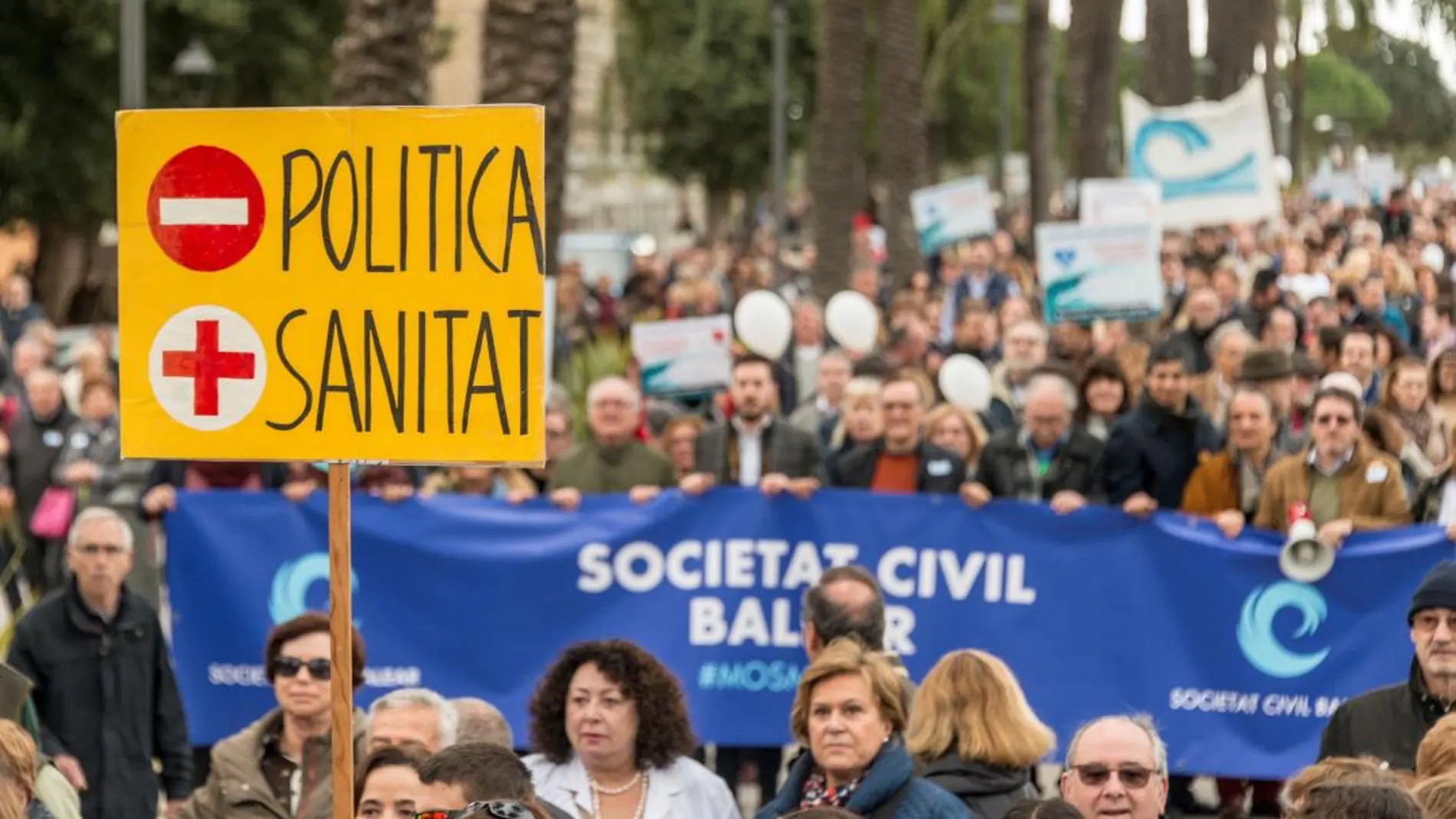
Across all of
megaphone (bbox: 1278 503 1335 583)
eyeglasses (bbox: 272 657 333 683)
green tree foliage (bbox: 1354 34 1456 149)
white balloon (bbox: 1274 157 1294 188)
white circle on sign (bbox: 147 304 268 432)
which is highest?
green tree foliage (bbox: 1354 34 1456 149)

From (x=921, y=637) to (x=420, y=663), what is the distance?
6.64 ft

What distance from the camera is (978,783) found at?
24.7ft

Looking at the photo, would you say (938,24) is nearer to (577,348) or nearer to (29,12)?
(29,12)

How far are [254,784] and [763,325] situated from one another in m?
9.89

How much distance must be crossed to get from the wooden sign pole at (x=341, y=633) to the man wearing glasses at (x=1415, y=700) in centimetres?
296

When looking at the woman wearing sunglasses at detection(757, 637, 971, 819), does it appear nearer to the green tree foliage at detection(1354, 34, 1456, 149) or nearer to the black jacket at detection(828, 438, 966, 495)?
the black jacket at detection(828, 438, 966, 495)

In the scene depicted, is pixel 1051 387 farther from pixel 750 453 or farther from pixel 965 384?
pixel 965 384

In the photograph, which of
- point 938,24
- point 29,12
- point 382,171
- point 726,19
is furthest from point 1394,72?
point 382,171

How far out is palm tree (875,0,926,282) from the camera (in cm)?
3030

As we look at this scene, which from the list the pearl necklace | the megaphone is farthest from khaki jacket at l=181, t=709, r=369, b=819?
the megaphone

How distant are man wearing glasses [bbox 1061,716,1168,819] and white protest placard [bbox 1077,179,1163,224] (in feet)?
49.1

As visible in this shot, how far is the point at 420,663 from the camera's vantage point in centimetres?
1172

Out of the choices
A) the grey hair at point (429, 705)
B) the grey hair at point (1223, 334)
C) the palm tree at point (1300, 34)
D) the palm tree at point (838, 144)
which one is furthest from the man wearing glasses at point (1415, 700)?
the palm tree at point (1300, 34)

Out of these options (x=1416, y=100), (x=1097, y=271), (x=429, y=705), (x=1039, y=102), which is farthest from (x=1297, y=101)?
(x=429, y=705)
